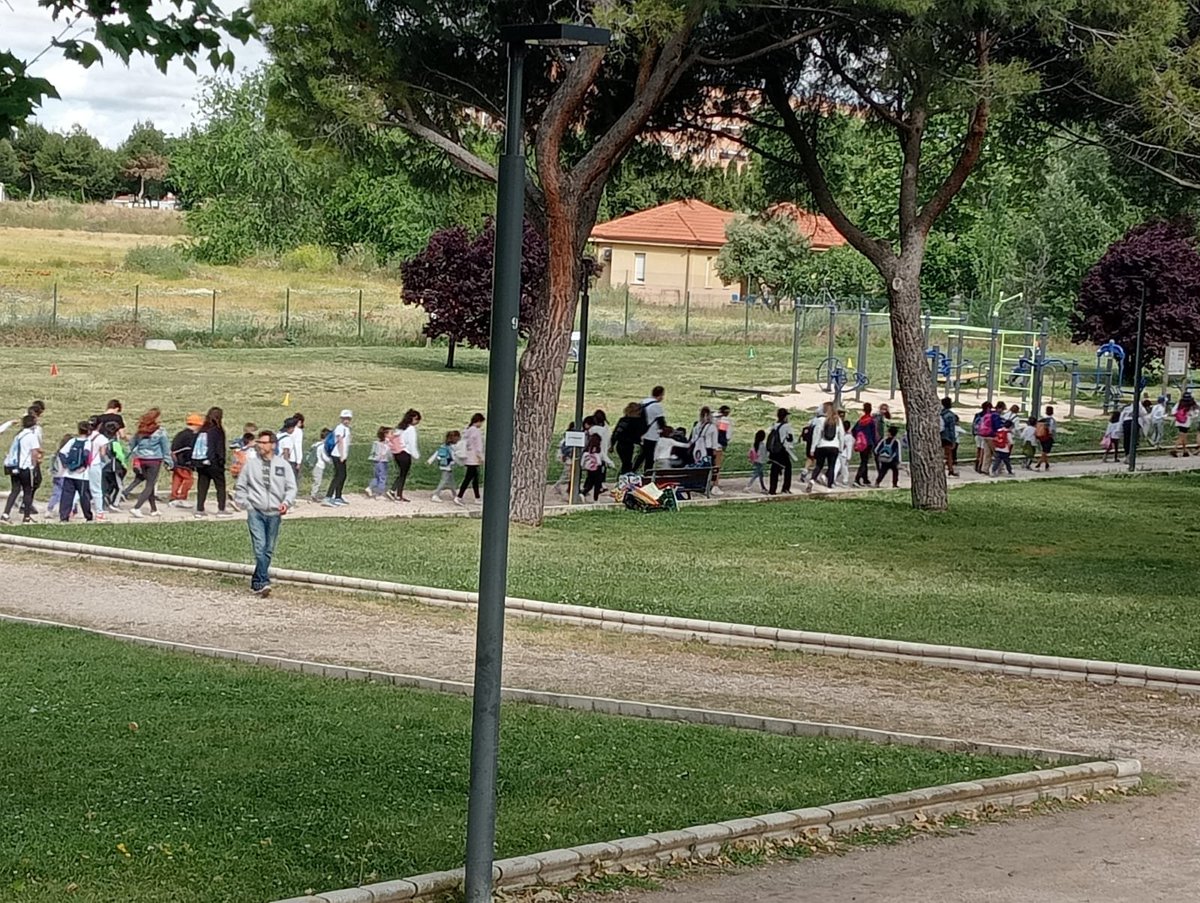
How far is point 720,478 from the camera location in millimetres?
28969

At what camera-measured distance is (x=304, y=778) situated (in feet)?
30.2

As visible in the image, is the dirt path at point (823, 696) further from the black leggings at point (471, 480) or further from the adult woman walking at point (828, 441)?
the adult woman walking at point (828, 441)

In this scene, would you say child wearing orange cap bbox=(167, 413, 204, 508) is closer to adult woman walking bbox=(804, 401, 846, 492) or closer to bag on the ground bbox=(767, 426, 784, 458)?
bag on the ground bbox=(767, 426, 784, 458)

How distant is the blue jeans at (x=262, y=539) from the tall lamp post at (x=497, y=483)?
9441 mm

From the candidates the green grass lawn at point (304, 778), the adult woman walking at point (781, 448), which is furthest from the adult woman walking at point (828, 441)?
the green grass lawn at point (304, 778)

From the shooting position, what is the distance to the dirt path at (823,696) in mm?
8156

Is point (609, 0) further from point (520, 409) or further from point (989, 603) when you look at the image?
point (989, 603)

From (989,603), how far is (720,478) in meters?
12.3

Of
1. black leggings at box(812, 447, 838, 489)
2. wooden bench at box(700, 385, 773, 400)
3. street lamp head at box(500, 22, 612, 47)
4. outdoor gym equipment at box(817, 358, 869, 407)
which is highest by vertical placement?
street lamp head at box(500, 22, 612, 47)

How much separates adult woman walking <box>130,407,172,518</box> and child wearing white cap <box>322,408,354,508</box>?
92.3 inches

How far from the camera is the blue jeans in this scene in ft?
52.5

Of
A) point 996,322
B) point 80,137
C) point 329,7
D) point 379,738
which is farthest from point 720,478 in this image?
point 80,137

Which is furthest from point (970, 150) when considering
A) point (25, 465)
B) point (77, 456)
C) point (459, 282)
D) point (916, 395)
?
point (459, 282)

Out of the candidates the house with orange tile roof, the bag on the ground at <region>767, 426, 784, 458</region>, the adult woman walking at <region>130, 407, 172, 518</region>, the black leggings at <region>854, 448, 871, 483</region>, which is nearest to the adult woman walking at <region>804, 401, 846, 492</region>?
the black leggings at <region>854, 448, 871, 483</region>
